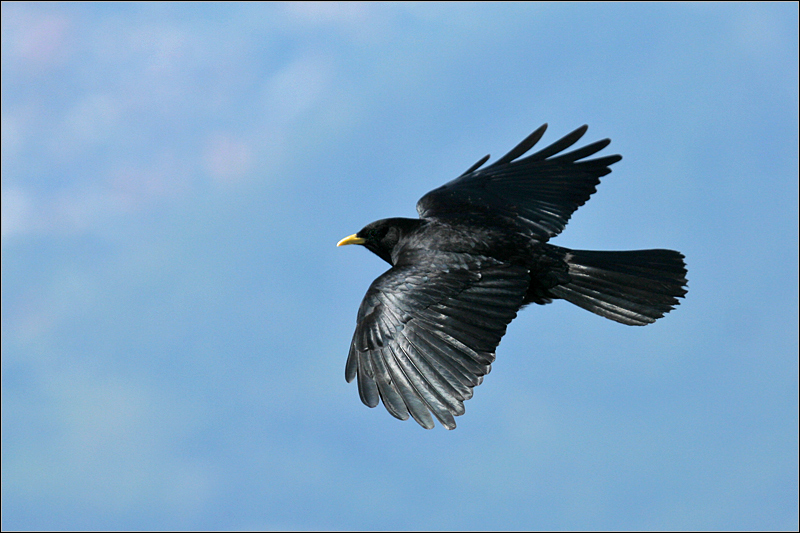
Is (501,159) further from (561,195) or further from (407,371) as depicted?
(407,371)

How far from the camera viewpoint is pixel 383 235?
10.2 meters

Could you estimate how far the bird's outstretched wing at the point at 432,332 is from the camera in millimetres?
7867

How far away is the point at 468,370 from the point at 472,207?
257 centimetres

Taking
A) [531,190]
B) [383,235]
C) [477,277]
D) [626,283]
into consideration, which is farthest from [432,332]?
[531,190]

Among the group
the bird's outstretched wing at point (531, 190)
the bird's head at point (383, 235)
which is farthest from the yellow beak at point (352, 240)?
the bird's outstretched wing at point (531, 190)

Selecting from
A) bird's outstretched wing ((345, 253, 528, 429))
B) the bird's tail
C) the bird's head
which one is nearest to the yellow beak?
the bird's head

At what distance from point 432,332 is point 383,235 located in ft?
7.54

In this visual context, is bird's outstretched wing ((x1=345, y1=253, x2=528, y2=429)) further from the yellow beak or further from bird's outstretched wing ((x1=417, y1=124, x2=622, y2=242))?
the yellow beak

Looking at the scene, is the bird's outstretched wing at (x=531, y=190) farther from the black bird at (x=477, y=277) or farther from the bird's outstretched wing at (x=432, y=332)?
the bird's outstretched wing at (x=432, y=332)

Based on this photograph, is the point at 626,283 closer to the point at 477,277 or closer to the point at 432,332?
the point at 477,277

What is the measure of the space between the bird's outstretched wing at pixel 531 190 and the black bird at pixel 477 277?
0.01 m

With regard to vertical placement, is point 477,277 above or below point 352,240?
below

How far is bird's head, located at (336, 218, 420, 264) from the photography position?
9.87 metres

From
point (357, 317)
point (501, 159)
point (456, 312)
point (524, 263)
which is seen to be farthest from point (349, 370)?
point (501, 159)
